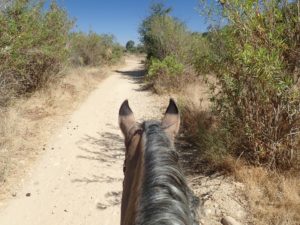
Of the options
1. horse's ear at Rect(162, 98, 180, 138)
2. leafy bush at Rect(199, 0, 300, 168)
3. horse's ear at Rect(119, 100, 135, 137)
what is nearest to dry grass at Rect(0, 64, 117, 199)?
horse's ear at Rect(119, 100, 135, 137)

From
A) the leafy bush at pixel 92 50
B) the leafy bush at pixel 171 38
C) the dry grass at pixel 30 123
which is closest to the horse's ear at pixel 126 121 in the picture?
the dry grass at pixel 30 123

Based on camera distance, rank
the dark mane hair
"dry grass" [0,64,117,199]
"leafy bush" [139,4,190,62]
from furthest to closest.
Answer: "leafy bush" [139,4,190,62]
"dry grass" [0,64,117,199]
the dark mane hair

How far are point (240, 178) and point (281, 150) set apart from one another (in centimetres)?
75

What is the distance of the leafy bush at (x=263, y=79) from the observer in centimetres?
443

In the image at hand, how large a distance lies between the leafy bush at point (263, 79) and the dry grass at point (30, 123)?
384 cm

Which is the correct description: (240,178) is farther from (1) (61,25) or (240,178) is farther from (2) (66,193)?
(1) (61,25)

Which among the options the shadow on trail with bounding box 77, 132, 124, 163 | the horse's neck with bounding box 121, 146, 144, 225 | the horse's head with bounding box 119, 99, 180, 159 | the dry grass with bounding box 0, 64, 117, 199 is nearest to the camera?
the horse's neck with bounding box 121, 146, 144, 225

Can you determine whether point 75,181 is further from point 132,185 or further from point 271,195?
point 132,185

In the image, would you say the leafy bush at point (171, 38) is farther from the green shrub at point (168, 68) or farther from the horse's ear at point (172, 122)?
the horse's ear at point (172, 122)

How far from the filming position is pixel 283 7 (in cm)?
474

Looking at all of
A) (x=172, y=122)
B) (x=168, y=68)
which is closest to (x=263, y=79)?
(x=172, y=122)

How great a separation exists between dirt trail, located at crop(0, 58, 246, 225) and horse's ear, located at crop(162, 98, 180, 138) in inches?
83.6

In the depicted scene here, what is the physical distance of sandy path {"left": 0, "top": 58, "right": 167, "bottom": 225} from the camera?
15.2 feet

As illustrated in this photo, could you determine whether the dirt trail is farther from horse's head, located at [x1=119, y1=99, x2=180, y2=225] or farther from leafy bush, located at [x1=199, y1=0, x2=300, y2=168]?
horse's head, located at [x1=119, y1=99, x2=180, y2=225]
